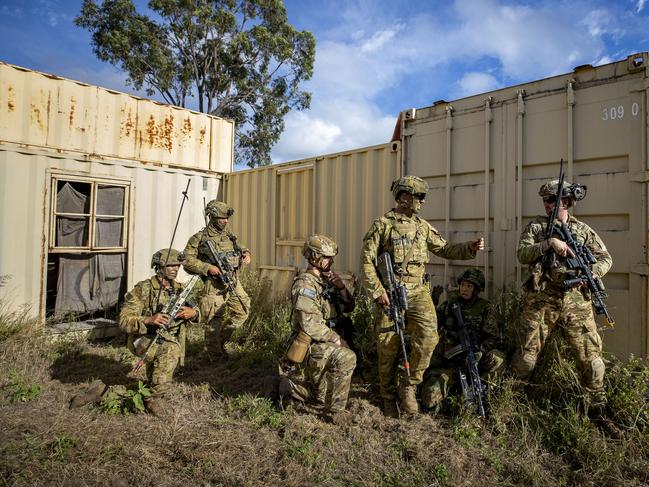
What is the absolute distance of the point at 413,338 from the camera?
343 centimetres

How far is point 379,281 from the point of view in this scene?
3.46 metres

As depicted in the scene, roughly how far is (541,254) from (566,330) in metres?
0.61

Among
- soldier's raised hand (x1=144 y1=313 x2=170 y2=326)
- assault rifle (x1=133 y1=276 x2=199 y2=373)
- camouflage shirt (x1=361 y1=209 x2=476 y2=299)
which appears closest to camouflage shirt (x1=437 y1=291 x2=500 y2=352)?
camouflage shirt (x1=361 y1=209 x2=476 y2=299)

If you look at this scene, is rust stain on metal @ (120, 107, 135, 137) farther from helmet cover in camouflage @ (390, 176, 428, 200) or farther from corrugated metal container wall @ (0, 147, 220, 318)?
helmet cover in camouflage @ (390, 176, 428, 200)

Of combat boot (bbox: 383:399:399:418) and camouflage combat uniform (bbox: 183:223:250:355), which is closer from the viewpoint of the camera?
combat boot (bbox: 383:399:399:418)

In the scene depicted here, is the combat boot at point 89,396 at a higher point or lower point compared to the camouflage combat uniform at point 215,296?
lower

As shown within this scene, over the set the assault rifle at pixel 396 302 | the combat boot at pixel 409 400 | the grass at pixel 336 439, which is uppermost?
the assault rifle at pixel 396 302

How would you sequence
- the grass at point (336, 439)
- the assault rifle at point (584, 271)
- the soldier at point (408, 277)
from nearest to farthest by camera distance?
1. the grass at point (336, 439)
2. the assault rifle at point (584, 271)
3. the soldier at point (408, 277)

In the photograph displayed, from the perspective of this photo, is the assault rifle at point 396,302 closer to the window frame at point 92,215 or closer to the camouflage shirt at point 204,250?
the camouflage shirt at point 204,250

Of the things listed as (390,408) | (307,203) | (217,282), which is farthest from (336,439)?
(307,203)

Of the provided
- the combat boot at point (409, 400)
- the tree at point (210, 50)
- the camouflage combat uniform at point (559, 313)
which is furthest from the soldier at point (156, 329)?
the tree at point (210, 50)

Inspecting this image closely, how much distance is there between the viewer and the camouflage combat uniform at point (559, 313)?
3133mm

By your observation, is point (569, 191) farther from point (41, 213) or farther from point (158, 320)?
point (41, 213)

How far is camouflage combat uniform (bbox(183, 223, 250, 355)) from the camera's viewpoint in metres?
4.91
